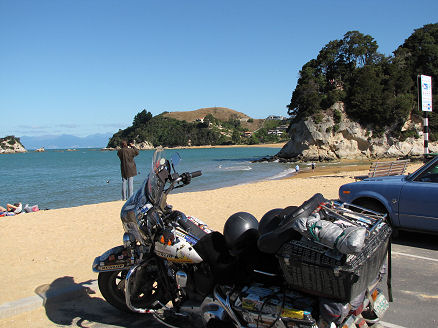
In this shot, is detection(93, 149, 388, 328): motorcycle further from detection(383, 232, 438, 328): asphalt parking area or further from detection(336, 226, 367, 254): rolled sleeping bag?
detection(383, 232, 438, 328): asphalt parking area

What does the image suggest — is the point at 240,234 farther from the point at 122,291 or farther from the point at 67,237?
the point at 67,237

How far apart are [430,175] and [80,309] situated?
585 cm

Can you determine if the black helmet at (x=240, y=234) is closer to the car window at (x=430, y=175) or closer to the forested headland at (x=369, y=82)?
the car window at (x=430, y=175)

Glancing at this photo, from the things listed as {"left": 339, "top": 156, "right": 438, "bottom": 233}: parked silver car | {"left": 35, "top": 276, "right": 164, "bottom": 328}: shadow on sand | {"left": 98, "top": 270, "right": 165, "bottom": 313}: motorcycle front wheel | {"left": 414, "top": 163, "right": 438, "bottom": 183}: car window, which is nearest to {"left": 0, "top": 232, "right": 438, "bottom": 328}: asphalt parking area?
{"left": 35, "top": 276, "right": 164, "bottom": 328}: shadow on sand

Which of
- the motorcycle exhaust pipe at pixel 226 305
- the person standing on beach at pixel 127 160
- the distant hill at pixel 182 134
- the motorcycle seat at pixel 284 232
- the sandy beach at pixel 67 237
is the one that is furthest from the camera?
the distant hill at pixel 182 134

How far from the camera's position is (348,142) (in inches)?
2080

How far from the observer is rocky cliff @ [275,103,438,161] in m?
52.6

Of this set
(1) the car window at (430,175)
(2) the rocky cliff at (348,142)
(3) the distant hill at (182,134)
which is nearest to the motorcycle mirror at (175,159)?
(1) the car window at (430,175)

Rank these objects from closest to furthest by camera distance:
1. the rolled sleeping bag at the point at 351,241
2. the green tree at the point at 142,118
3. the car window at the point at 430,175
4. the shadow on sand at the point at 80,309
→ the rolled sleeping bag at the point at 351,241 → the shadow on sand at the point at 80,309 → the car window at the point at 430,175 → the green tree at the point at 142,118

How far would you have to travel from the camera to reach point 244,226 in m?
3.29

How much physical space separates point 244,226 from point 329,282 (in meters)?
0.91

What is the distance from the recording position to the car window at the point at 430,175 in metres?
6.29

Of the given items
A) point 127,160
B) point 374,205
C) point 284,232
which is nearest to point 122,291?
point 284,232

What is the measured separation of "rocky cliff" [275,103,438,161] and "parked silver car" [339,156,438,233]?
46793 millimetres
